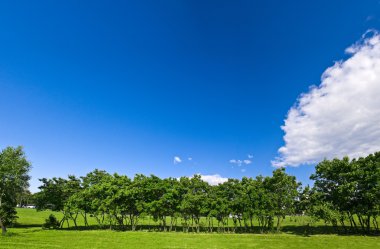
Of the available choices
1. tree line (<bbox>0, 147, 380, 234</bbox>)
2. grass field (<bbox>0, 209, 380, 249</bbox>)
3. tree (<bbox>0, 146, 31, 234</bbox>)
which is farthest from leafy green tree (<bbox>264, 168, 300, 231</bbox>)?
tree (<bbox>0, 146, 31, 234</bbox>)

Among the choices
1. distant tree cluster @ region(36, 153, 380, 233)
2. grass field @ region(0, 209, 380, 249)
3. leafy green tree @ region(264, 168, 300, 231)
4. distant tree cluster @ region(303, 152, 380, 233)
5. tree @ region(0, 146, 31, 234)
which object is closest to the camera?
grass field @ region(0, 209, 380, 249)

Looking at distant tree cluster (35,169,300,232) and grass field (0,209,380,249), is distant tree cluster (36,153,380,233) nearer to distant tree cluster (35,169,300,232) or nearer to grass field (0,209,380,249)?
distant tree cluster (35,169,300,232)

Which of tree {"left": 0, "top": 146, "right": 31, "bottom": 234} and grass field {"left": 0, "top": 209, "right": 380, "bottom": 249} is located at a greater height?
tree {"left": 0, "top": 146, "right": 31, "bottom": 234}

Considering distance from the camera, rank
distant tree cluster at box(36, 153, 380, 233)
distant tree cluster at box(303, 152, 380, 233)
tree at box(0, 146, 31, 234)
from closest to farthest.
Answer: tree at box(0, 146, 31, 234), distant tree cluster at box(303, 152, 380, 233), distant tree cluster at box(36, 153, 380, 233)

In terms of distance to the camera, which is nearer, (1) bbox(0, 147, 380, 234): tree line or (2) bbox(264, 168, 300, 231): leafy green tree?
(1) bbox(0, 147, 380, 234): tree line

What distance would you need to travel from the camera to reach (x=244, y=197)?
7281 cm

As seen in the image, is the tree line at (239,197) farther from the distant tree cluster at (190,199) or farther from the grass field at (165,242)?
the grass field at (165,242)

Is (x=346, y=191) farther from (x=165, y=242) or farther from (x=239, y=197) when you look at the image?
(x=165, y=242)

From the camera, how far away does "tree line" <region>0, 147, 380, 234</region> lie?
6228cm

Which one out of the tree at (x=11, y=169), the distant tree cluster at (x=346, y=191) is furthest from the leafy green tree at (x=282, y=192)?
the tree at (x=11, y=169)

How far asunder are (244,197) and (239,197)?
5.62ft

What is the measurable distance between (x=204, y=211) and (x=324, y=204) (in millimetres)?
31429

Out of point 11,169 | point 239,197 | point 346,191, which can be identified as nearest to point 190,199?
point 239,197

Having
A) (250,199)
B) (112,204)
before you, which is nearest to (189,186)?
(250,199)
